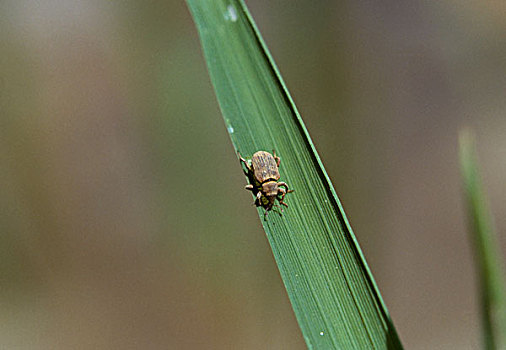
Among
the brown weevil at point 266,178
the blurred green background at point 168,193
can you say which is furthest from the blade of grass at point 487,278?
the blurred green background at point 168,193

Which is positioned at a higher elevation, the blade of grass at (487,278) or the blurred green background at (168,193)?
the blurred green background at (168,193)

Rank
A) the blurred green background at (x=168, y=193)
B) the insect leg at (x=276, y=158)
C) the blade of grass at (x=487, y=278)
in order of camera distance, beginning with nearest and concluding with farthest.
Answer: the blade of grass at (x=487, y=278) → the insect leg at (x=276, y=158) → the blurred green background at (x=168, y=193)

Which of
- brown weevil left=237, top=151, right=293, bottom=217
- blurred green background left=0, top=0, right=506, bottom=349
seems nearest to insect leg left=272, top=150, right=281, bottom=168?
brown weevil left=237, top=151, right=293, bottom=217

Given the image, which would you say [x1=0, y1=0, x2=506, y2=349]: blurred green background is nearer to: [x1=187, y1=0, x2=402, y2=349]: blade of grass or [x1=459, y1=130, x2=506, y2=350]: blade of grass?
[x1=187, y1=0, x2=402, y2=349]: blade of grass

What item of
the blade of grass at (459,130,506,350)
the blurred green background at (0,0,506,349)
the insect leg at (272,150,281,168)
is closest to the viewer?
the blade of grass at (459,130,506,350)

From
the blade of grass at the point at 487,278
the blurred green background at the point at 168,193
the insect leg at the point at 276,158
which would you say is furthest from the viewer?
the blurred green background at the point at 168,193

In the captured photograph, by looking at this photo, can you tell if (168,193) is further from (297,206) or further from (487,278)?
(487,278)

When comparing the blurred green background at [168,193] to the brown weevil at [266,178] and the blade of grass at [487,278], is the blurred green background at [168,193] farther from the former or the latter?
A: the blade of grass at [487,278]
